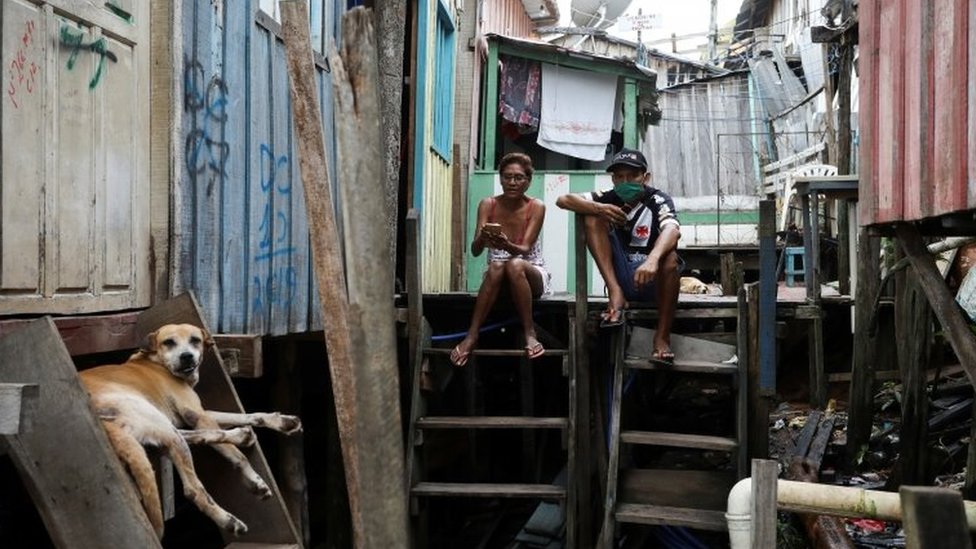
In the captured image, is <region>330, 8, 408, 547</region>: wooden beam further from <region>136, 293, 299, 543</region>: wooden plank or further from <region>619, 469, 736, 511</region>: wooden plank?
<region>619, 469, 736, 511</region>: wooden plank

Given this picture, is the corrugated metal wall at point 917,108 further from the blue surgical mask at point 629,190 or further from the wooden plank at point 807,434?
the wooden plank at point 807,434

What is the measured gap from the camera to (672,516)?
536 centimetres

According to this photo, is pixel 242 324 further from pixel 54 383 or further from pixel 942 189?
pixel 942 189

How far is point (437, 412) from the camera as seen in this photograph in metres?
7.46

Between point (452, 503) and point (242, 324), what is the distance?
12.6ft

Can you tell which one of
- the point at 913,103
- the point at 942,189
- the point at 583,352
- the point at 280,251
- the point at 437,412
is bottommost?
the point at 437,412


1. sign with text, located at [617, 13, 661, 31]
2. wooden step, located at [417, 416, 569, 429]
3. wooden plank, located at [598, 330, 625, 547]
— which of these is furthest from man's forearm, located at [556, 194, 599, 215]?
sign with text, located at [617, 13, 661, 31]

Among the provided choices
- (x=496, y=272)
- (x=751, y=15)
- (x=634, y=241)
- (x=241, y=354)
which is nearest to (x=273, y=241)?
(x=241, y=354)

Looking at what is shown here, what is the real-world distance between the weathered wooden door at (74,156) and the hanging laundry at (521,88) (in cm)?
797

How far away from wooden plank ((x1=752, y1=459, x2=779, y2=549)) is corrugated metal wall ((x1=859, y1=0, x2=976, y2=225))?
1.68m

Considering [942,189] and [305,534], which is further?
[942,189]

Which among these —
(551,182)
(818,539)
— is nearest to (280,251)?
(818,539)

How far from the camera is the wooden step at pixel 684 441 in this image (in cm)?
545

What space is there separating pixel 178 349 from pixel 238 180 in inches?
54.1
